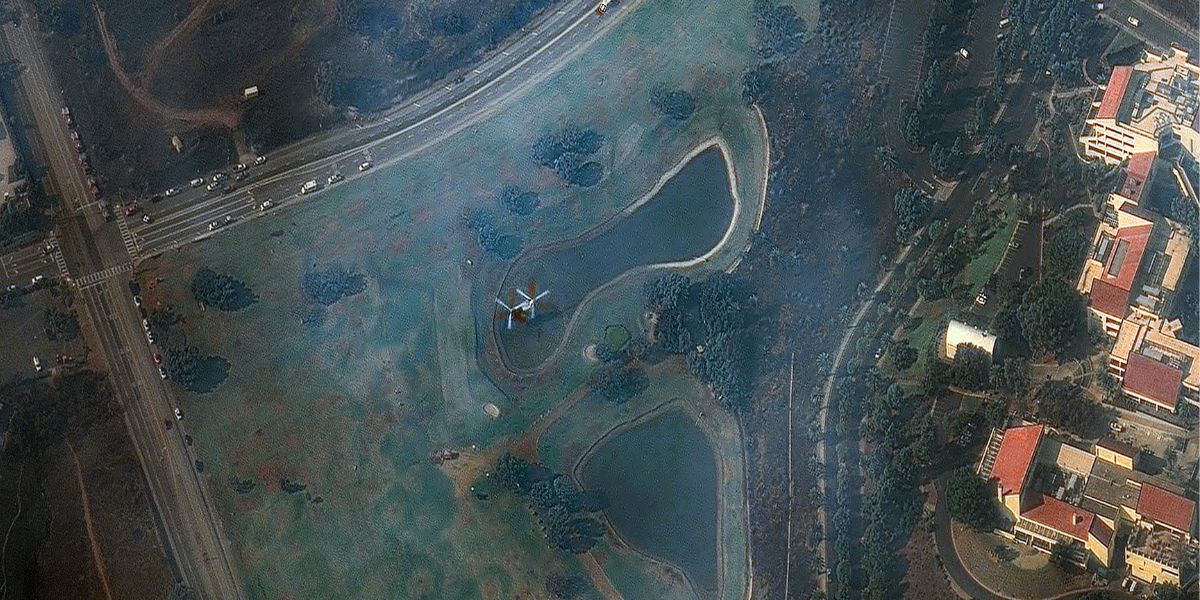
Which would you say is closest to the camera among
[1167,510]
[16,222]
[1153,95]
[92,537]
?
[1167,510]

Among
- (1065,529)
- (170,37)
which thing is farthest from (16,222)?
(1065,529)

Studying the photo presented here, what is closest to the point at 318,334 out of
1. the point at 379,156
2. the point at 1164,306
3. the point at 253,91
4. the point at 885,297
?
the point at 379,156

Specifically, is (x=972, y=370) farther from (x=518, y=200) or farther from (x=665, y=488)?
(x=518, y=200)

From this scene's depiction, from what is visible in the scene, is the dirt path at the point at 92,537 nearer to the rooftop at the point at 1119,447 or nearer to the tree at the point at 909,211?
the tree at the point at 909,211

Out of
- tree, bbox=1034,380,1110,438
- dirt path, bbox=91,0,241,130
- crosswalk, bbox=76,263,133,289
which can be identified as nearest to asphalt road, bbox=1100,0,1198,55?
tree, bbox=1034,380,1110,438

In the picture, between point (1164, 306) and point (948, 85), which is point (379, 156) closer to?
point (948, 85)

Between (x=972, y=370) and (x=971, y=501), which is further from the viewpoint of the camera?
(x=972, y=370)

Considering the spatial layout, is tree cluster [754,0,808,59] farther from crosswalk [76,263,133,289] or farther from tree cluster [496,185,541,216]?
crosswalk [76,263,133,289]
